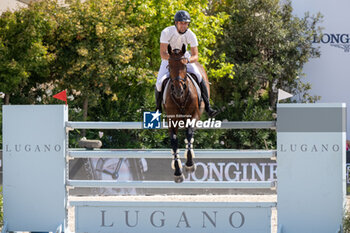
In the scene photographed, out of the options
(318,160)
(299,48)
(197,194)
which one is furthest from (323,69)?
(318,160)

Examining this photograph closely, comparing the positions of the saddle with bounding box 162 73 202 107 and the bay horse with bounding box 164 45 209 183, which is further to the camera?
the saddle with bounding box 162 73 202 107

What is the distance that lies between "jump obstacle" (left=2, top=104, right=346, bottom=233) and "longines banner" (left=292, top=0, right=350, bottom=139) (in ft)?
56.3

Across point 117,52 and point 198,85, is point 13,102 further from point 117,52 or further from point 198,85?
point 198,85

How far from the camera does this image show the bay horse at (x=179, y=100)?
614 cm

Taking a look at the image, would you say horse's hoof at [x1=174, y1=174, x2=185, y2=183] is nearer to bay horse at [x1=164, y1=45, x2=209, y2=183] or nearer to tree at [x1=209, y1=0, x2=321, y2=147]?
bay horse at [x1=164, y1=45, x2=209, y2=183]

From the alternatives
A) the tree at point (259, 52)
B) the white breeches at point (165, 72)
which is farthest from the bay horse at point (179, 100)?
the tree at point (259, 52)

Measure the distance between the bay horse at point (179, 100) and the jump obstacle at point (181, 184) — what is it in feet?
1.05

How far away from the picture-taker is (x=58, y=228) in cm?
693

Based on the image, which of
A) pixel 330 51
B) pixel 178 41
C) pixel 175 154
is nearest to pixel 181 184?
pixel 175 154

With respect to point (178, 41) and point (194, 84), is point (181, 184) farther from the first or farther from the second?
point (178, 41)

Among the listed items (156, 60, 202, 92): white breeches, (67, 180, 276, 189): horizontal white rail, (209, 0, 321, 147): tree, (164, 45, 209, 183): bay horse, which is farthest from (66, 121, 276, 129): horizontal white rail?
(209, 0, 321, 147): tree

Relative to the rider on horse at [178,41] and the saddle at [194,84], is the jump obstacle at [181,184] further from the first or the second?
the rider on horse at [178,41]

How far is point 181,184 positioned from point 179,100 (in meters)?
0.97

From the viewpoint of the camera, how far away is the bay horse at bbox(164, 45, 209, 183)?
614 centimetres
